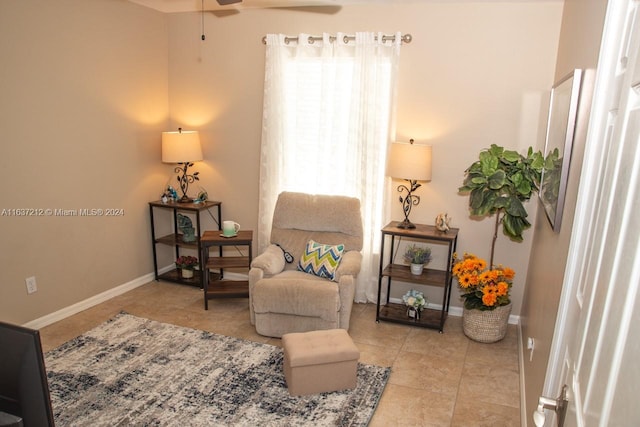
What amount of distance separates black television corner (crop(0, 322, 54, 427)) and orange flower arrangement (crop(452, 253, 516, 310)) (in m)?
2.94

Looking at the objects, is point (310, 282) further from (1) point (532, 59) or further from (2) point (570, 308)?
(1) point (532, 59)

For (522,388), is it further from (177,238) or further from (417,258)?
(177,238)

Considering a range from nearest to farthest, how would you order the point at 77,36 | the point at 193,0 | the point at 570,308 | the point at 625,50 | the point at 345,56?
1. the point at 625,50
2. the point at 570,308
3. the point at 77,36
4. the point at 345,56
5. the point at 193,0

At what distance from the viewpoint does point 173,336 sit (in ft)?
10.9

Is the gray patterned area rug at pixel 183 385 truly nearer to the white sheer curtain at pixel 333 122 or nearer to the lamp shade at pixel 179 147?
the white sheer curtain at pixel 333 122

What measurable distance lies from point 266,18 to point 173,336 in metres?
2.93

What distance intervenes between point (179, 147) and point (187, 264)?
1206mm

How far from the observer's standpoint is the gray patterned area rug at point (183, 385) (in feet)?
7.89

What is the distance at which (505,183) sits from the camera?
3.02m

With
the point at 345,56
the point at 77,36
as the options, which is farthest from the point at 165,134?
the point at 345,56

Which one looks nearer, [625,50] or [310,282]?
[625,50]

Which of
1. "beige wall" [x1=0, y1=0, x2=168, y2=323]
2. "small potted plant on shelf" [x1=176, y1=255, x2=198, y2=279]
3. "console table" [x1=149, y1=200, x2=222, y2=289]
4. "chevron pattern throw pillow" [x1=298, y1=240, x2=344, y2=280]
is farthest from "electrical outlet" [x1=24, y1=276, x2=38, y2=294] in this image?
"chevron pattern throw pillow" [x1=298, y1=240, x2=344, y2=280]

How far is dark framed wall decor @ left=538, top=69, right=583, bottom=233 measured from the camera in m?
1.93

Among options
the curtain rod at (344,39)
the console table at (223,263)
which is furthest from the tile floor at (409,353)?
the curtain rod at (344,39)
